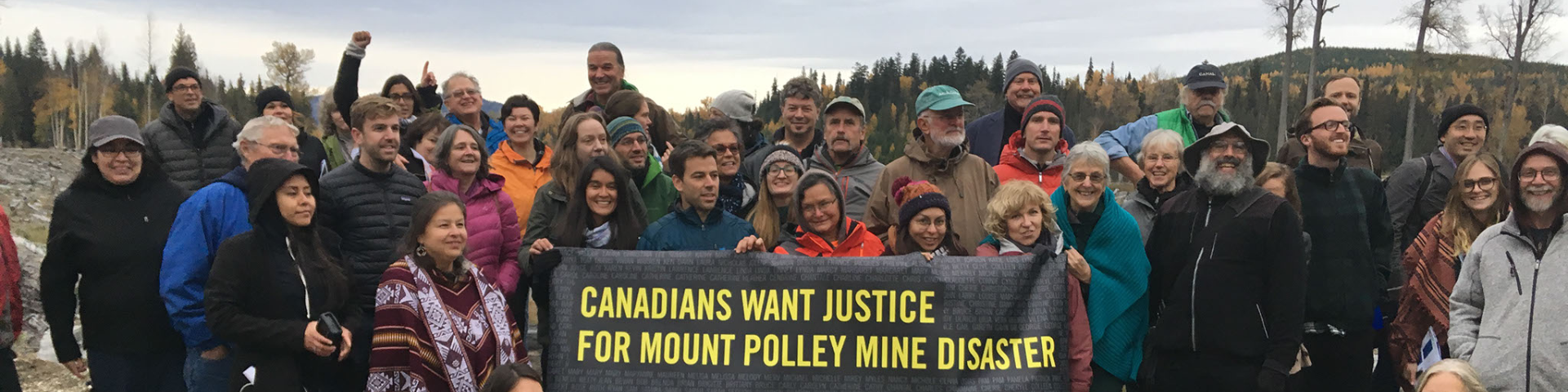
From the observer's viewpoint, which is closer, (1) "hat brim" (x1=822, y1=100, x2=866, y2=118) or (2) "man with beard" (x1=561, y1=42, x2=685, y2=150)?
(1) "hat brim" (x1=822, y1=100, x2=866, y2=118)

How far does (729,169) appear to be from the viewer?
691cm

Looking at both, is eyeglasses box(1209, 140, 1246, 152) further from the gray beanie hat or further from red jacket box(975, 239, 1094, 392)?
the gray beanie hat

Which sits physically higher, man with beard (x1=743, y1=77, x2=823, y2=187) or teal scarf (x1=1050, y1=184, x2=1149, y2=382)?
man with beard (x1=743, y1=77, x2=823, y2=187)

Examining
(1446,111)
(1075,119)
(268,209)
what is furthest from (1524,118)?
(268,209)

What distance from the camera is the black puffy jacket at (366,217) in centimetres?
571

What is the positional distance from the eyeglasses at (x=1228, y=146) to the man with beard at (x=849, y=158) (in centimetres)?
214

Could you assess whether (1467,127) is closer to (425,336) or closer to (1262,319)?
(1262,319)

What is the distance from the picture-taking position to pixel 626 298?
553 centimetres

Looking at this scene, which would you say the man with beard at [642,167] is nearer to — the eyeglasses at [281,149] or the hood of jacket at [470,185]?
the hood of jacket at [470,185]

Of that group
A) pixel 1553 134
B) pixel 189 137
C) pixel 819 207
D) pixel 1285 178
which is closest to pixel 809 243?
pixel 819 207

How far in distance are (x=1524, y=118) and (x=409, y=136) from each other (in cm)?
12132

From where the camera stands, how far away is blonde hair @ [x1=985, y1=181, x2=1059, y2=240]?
5.41 m

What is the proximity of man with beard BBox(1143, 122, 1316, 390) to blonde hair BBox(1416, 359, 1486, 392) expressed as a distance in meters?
0.99

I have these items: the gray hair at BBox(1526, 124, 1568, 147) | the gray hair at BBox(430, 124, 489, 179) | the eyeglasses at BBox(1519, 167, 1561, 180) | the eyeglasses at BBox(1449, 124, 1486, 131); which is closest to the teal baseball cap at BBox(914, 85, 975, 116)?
the gray hair at BBox(430, 124, 489, 179)
